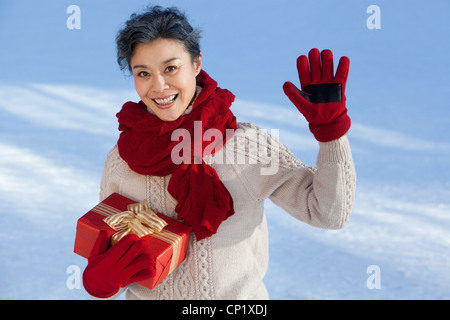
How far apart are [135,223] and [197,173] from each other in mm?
191

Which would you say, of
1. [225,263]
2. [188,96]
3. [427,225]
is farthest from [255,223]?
[427,225]

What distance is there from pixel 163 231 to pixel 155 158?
0.18 meters

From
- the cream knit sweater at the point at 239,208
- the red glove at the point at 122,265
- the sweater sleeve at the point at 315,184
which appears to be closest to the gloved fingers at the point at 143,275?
the red glove at the point at 122,265

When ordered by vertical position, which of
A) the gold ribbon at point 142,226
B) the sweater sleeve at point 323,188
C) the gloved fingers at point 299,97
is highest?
the gloved fingers at point 299,97

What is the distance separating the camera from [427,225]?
10.6 ft

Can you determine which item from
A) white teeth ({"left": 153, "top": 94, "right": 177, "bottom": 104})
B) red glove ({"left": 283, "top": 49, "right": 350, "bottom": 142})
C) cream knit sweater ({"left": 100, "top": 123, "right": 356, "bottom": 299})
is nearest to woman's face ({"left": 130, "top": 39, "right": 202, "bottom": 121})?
white teeth ({"left": 153, "top": 94, "right": 177, "bottom": 104})

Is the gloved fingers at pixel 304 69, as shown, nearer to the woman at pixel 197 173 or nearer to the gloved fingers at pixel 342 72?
the gloved fingers at pixel 342 72

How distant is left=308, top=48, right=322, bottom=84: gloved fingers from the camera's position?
4.07 feet

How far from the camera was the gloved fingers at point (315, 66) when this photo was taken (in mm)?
1239

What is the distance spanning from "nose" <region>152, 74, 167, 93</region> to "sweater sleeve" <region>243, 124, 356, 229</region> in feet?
0.98

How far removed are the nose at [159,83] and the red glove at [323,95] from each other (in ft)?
1.02

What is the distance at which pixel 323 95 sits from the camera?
1220 millimetres

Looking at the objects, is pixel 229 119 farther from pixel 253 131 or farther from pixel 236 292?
pixel 236 292

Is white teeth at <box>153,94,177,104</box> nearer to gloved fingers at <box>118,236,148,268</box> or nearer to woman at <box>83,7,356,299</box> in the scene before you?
woman at <box>83,7,356,299</box>
